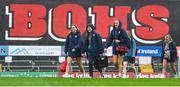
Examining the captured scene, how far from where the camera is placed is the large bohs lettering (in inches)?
1078

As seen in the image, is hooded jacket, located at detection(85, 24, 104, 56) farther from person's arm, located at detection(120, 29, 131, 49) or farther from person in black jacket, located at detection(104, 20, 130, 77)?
person's arm, located at detection(120, 29, 131, 49)

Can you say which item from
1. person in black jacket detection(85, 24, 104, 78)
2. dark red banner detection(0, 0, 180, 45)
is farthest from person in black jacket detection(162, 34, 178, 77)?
dark red banner detection(0, 0, 180, 45)

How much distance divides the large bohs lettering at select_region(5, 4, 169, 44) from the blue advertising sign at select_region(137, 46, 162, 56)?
0.41m

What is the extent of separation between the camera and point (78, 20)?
90.5ft

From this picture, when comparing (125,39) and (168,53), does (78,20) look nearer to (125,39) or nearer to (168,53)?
(168,53)

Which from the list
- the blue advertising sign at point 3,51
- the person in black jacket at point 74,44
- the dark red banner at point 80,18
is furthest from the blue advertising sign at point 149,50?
the person in black jacket at point 74,44

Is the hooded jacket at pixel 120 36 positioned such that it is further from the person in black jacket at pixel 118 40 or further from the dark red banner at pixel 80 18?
the dark red banner at pixel 80 18

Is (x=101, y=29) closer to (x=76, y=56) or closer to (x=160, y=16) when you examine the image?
(x=160, y=16)

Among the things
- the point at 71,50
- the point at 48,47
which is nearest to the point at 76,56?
the point at 71,50

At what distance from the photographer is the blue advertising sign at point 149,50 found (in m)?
27.2

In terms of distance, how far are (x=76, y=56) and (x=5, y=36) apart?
6479 millimetres

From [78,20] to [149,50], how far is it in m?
2.94

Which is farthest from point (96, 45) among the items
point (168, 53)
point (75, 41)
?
Result: point (168, 53)

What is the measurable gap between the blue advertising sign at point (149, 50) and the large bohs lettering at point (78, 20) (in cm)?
41
